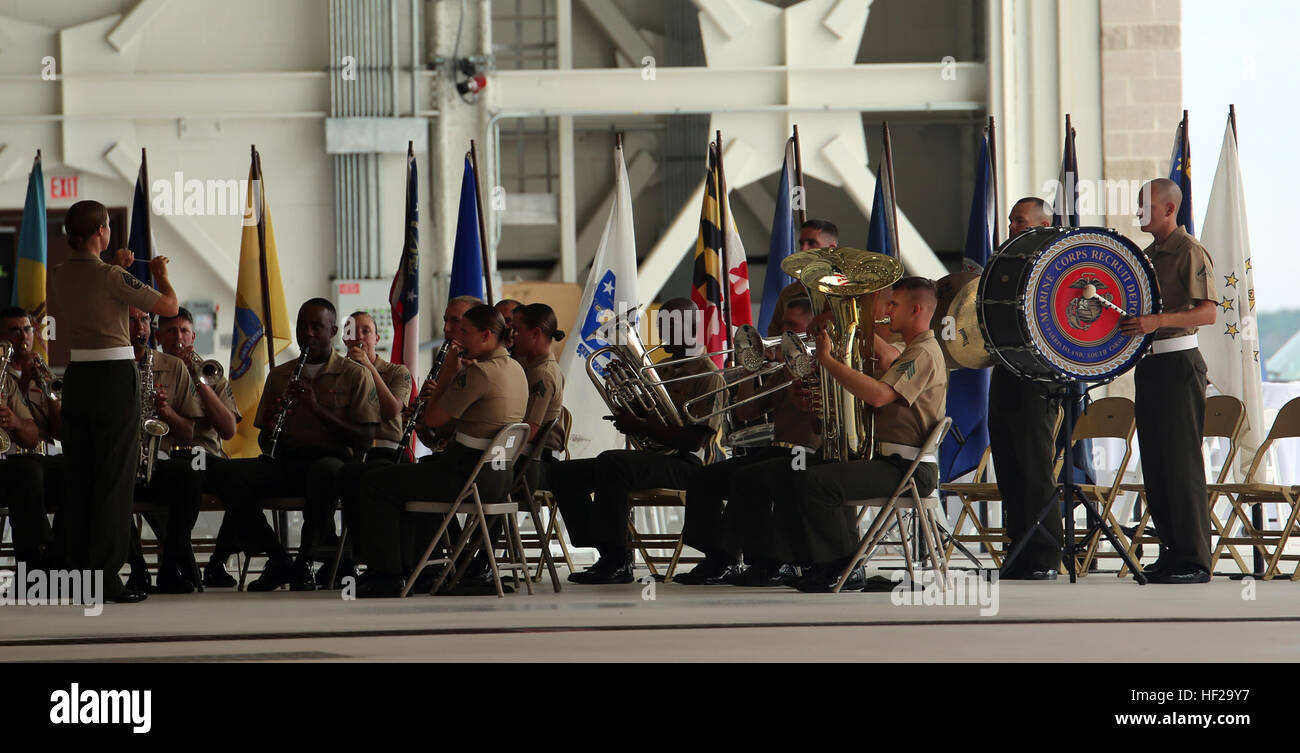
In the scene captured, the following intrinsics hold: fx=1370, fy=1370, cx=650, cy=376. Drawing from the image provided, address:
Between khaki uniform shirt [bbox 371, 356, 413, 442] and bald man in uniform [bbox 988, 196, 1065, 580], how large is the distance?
297cm

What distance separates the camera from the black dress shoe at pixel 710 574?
6.76m

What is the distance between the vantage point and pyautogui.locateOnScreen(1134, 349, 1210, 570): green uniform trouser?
19.8ft

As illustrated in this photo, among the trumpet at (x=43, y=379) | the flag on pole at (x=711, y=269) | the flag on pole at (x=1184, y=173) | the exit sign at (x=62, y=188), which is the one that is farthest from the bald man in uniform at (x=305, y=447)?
the exit sign at (x=62, y=188)

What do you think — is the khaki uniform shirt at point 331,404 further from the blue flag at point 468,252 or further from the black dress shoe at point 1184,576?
the black dress shoe at point 1184,576

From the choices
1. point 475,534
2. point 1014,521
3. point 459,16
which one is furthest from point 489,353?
point 459,16

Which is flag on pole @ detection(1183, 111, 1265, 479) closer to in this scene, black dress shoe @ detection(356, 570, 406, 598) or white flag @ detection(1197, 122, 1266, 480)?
white flag @ detection(1197, 122, 1266, 480)

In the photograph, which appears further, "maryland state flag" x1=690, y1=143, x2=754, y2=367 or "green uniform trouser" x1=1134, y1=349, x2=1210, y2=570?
"maryland state flag" x1=690, y1=143, x2=754, y2=367

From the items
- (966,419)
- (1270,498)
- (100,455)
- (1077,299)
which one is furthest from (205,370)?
(1270,498)

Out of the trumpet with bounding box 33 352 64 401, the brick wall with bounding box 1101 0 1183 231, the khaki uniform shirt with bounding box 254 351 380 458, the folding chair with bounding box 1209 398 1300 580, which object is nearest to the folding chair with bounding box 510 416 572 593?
the khaki uniform shirt with bounding box 254 351 380 458

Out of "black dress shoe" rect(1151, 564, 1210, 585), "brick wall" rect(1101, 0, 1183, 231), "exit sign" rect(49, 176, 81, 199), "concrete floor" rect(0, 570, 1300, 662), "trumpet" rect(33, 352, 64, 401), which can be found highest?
"brick wall" rect(1101, 0, 1183, 231)

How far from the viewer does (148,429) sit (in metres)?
6.22

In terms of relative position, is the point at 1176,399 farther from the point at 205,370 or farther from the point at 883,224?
the point at 205,370

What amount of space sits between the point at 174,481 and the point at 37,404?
3.39 ft

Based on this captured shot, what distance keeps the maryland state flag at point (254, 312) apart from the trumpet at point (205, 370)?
5.60ft
